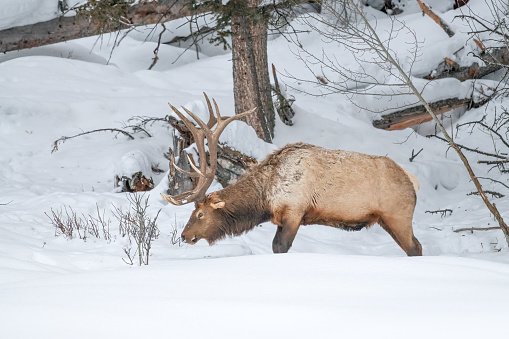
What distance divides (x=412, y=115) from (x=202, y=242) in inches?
260

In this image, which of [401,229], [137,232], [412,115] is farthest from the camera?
[412,115]

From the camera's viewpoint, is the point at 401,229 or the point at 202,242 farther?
the point at 202,242

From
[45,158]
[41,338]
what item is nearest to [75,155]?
[45,158]

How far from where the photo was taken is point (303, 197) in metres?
6.67

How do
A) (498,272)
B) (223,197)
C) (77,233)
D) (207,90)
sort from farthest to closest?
1. (207,90)
2. (77,233)
3. (223,197)
4. (498,272)

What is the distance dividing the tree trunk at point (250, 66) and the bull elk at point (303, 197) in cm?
359

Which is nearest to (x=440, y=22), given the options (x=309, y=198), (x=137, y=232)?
(x=309, y=198)

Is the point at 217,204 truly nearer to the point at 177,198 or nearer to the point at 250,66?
the point at 177,198

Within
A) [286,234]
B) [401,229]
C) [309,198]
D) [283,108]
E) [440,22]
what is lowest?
[401,229]

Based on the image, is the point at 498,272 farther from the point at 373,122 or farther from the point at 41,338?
the point at 373,122

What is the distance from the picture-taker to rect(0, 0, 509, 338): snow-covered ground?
106 inches

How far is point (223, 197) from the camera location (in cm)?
693

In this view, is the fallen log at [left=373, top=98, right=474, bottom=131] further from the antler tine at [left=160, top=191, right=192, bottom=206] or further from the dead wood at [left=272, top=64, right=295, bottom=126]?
the antler tine at [left=160, top=191, right=192, bottom=206]

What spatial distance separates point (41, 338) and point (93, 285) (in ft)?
2.51
